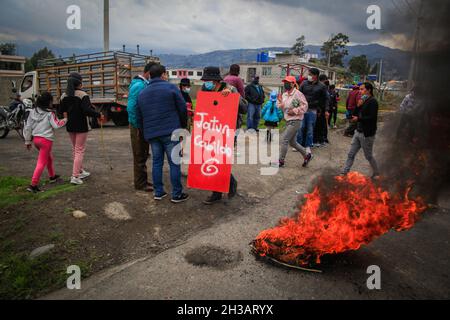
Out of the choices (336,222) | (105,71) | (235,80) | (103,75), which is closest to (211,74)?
(235,80)

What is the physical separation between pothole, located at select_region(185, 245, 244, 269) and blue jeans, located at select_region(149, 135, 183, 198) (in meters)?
1.50

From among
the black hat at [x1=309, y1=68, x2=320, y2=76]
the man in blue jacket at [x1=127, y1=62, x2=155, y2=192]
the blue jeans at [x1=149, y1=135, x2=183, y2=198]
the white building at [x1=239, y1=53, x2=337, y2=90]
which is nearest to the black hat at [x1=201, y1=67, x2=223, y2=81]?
the man in blue jacket at [x1=127, y1=62, x2=155, y2=192]

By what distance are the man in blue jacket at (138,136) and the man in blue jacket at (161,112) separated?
0.28 metres

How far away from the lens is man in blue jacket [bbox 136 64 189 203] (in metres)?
4.70

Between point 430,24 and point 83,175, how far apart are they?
609 cm

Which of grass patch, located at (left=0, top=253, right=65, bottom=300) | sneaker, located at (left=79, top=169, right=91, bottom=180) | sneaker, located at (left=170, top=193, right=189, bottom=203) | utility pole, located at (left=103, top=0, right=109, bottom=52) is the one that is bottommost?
grass patch, located at (left=0, top=253, right=65, bottom=300)

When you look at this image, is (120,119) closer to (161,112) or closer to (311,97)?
(311,97)

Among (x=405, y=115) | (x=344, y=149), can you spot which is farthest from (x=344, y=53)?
(x=405, y=115)

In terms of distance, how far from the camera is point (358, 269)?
329 centimetres

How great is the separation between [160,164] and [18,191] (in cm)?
245

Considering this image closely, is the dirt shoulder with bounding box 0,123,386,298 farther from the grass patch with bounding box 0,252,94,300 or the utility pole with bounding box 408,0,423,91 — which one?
the utility pole with bounding box 408,0,423,91

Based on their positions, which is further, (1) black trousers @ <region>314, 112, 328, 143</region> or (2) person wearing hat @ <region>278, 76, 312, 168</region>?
(1) black trousers @ <region>314, 112, 328, 143</region>

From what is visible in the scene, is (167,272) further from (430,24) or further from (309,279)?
(430,24)

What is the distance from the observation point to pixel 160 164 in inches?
198
